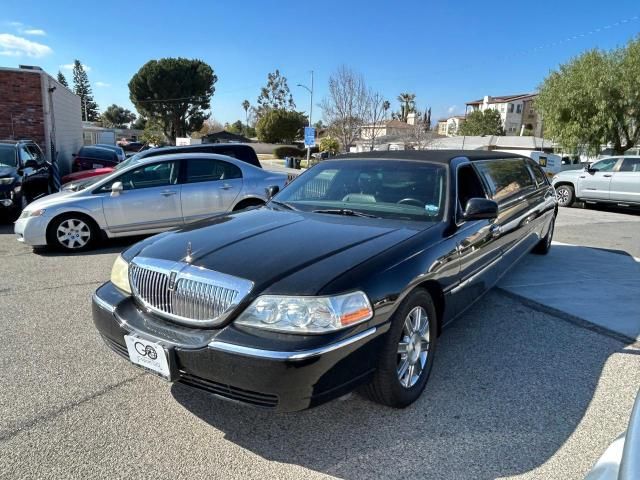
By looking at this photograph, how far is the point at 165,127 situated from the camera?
6284 centimetres

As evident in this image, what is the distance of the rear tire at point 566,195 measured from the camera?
14.5 meters

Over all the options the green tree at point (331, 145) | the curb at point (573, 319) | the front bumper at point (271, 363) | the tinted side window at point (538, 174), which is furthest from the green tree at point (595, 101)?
the front bumper at point (271, 363)

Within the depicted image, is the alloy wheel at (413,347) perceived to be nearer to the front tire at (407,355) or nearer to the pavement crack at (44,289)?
the front tire at (407,355)

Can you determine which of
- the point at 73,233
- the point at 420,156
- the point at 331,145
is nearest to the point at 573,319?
the point at 420,156

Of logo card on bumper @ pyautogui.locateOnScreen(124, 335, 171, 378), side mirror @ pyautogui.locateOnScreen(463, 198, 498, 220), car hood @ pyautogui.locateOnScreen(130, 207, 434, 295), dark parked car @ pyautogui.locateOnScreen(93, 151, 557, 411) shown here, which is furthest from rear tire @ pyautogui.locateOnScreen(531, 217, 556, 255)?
logo card on bumper @ pyautogui.locateOnScreen(124, 335, 171, 378)

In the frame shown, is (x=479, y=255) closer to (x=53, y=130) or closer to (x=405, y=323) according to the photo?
(x=405, y=323)

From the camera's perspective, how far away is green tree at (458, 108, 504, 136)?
7419 cm

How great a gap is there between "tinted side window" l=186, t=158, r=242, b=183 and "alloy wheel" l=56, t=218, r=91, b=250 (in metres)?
1.71

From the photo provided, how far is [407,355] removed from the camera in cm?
287

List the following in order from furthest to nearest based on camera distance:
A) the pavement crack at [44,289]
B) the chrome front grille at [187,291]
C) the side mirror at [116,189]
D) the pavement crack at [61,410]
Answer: the side mirror at [116,189], the pavement crack at [44,289], the pavement crack at [61,410], the chrome front grille at [187,291]

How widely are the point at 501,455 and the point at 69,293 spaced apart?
14.7ft

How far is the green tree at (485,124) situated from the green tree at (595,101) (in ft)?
172

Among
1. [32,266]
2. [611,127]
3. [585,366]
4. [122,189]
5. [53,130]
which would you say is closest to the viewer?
[585,366]

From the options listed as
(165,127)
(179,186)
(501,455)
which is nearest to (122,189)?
(179,186)
